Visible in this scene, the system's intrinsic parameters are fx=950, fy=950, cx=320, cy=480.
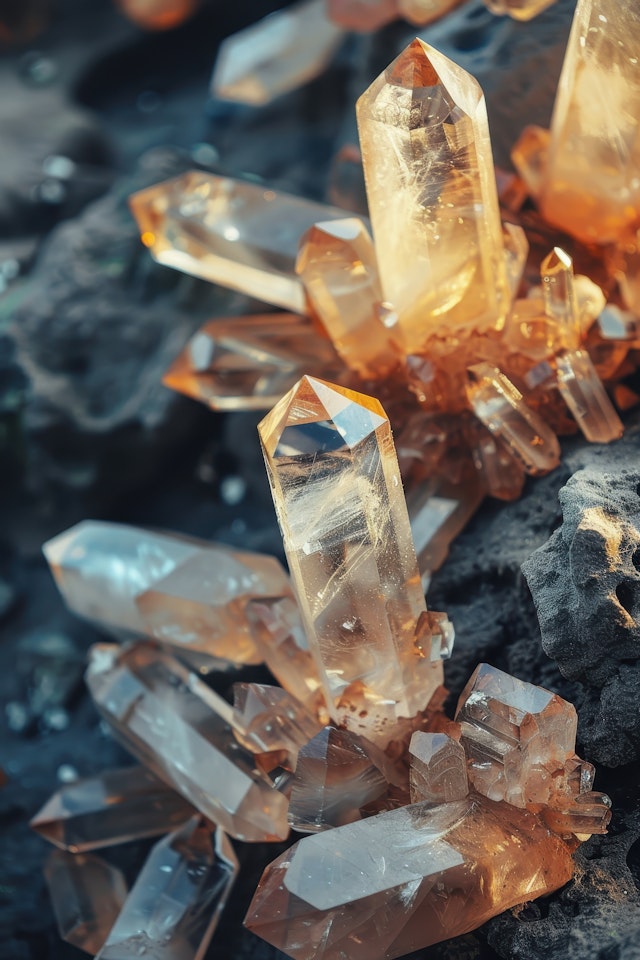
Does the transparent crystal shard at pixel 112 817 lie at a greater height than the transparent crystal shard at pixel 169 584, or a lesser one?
lesser

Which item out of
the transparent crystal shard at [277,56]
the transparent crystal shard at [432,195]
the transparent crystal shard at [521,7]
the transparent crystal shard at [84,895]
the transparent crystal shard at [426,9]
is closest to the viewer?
the transparent crystal shard at [432,195]

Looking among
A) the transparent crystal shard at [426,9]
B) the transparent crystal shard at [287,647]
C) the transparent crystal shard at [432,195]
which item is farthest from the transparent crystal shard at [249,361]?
the transparent crystal shard at [426,9]

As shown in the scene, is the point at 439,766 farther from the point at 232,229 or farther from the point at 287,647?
the point at 232,229

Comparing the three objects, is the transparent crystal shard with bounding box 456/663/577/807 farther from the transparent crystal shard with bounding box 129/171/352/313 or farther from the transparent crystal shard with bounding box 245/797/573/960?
the transparent crystal shard with bounding box 129/171/352/313

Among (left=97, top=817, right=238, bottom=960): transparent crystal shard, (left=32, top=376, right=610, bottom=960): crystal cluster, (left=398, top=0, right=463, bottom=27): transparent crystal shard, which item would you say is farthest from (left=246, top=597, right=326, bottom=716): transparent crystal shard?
(left=398, top=0, right=463, bottom=27): transparent crystal shard

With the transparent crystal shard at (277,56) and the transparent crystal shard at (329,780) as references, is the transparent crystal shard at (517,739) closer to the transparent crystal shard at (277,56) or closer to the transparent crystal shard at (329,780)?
the transparent crystal shard at (329,780)
